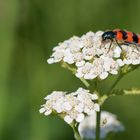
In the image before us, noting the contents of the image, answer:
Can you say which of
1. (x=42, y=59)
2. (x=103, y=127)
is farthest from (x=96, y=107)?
(x=42, y=59)

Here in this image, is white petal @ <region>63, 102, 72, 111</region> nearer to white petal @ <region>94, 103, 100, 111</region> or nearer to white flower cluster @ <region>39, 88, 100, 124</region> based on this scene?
white flower cluster @ <region>39, 88, 100, 124</region>

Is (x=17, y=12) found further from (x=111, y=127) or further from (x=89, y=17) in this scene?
(x=111, y=127)

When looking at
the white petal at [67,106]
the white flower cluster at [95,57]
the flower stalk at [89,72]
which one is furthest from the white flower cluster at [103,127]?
the white petal at [67,106]

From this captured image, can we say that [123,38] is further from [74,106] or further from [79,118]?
[79,118]

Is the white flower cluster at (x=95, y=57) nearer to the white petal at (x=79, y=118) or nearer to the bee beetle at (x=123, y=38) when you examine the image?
the bee beetle at (x=123, y=38)

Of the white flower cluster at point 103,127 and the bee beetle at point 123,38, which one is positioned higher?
the bee beetle at point 123,38

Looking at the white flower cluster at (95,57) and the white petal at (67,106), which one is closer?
the white petal at (67,106)
